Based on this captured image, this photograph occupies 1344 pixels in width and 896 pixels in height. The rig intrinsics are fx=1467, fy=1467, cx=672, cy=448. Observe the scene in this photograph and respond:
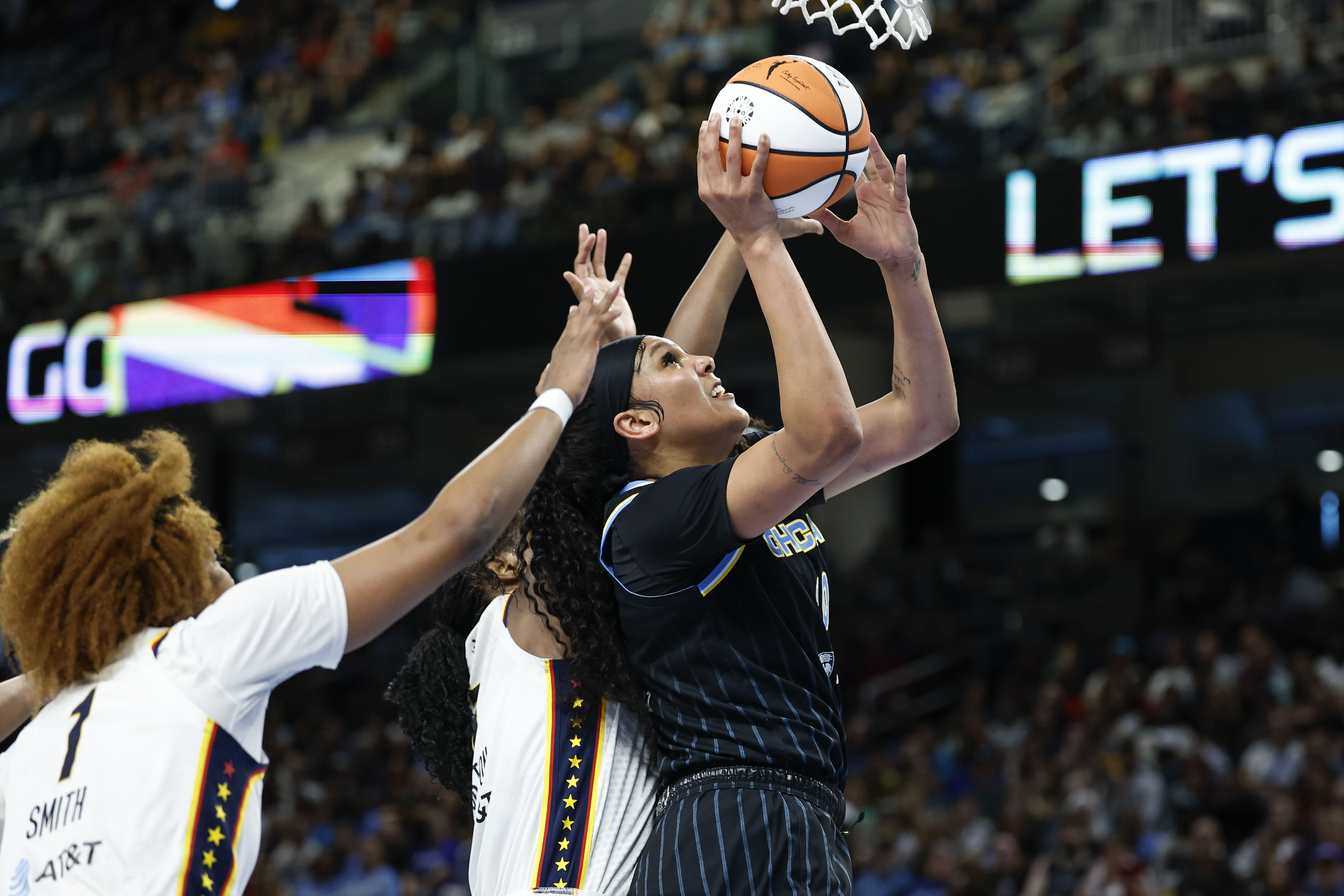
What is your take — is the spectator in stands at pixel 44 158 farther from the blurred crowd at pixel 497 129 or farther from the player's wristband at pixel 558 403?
the player's wristband at pixel 558 403

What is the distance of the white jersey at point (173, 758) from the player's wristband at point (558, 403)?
553 mm

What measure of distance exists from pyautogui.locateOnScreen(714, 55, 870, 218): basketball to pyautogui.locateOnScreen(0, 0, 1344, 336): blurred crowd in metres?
7.97

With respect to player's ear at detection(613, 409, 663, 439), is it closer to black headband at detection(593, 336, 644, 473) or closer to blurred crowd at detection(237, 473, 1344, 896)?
black headband at detection(593, 336, 644, 473)

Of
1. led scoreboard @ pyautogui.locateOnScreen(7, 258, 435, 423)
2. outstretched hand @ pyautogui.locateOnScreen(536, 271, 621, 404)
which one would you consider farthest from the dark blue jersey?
led scoreboard @ pyautogui.locateOnScreen(7, 258, 435, 423)

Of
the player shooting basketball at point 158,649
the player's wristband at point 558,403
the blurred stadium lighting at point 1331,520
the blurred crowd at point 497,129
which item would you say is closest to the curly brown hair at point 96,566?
the player shooting basketball at point 158,649

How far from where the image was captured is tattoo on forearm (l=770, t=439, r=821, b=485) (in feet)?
10.0

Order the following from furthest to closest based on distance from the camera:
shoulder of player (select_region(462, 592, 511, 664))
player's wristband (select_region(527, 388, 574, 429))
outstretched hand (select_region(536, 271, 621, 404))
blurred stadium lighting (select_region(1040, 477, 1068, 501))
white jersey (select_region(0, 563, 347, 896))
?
blurred stadium lighting (select_region(1040, 477, 1068, 501)) → shoulder of player (select_region(462, 592, 511, 664)) → outstretched hand (select_region(536, 271, 621, 404)) → player's wristband (select_region(527, 388, 574, 429)) → white jersey (select_region(0, 563, 347, 896))

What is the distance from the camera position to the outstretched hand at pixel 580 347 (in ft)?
9.70

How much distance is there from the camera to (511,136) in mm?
17172

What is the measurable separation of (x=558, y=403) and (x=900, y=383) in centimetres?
121

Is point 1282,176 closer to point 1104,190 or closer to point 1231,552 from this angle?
point 1104,190

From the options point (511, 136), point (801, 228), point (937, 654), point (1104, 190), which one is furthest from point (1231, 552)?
point (801, 228)

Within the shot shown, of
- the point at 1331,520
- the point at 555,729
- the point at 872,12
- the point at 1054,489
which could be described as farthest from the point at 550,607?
the point at 1054,489

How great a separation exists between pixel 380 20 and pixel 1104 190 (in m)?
12.9
